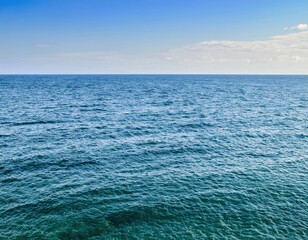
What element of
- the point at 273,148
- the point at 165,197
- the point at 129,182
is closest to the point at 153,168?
the point at 129,182

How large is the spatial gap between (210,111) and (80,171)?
177 feet

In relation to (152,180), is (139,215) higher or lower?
lower

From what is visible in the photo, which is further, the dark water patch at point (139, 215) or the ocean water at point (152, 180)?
the dark water patch at point (139, 215)

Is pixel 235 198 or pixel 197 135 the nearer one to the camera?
pixel 235 198

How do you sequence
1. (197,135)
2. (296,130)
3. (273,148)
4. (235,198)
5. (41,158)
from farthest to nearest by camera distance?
(296,130) < (197,135) < (273,148) < (41,158) < (235,198)

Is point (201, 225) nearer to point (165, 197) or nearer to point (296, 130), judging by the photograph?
point (165, 197)

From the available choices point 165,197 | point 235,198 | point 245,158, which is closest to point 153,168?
point 165,197

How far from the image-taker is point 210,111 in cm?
8212

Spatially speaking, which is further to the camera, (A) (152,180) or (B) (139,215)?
(A) (152,180)

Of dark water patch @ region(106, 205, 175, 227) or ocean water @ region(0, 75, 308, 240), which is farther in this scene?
dark water patch @ region(106, 205, 175, 227)

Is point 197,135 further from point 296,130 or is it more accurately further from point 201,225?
point 201,225

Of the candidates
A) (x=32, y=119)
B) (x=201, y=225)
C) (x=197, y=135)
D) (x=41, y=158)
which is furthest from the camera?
(x=32, y=119)

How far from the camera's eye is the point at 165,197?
99.0 feet

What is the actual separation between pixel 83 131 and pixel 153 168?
80.3ft
